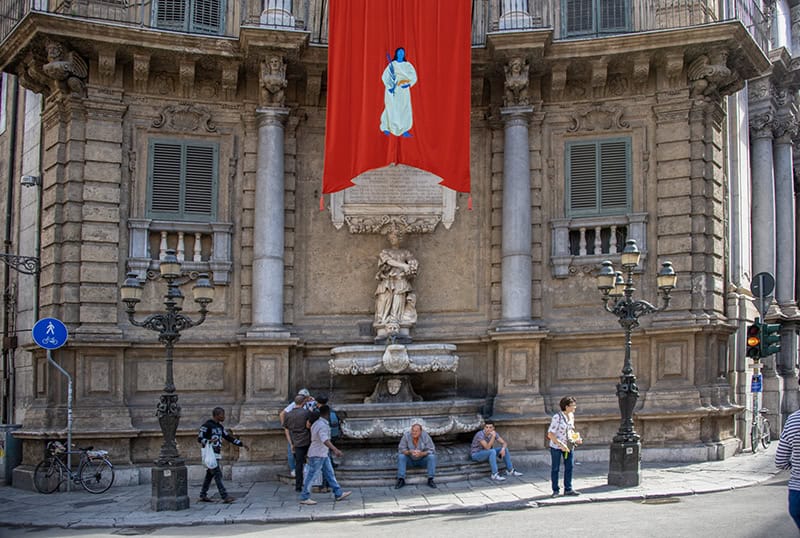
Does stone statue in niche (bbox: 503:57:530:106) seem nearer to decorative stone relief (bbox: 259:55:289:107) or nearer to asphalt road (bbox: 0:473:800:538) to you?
decorative stone relief (bbox: 259:55:289:107)

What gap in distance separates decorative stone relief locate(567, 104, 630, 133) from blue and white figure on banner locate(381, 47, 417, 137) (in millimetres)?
4009

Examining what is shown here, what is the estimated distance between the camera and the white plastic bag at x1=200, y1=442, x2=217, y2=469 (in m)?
15.8

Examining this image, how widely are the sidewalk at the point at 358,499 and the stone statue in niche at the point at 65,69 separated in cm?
795

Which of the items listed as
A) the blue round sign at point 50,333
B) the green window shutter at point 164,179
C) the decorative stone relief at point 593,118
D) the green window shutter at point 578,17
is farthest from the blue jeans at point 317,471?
the green window shutter at point 578,17

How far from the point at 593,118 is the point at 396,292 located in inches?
225

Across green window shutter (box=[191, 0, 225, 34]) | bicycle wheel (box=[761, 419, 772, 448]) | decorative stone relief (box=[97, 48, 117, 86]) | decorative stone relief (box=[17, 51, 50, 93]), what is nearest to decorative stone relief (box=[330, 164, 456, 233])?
green window shutter (box=[191, 0, 225, 34])

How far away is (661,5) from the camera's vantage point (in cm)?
2114

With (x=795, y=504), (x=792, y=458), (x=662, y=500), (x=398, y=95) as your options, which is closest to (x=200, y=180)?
(x=398, y=95)

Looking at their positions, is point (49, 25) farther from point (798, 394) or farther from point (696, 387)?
point (798, 394)

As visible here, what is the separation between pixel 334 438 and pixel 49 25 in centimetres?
962

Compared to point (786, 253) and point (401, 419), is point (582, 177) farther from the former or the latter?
point (786, 253)

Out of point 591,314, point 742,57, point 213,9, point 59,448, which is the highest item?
point 213,9

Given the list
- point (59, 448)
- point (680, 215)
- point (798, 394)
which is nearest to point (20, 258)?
point (59, 448)

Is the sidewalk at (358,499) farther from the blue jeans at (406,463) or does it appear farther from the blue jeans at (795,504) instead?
the blue jeans at (795,504)
